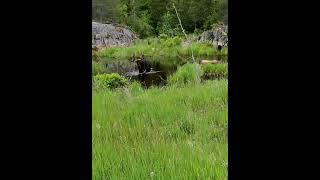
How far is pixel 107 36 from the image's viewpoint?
5586 mm

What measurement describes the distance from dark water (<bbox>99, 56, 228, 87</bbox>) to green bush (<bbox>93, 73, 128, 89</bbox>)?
0.18m

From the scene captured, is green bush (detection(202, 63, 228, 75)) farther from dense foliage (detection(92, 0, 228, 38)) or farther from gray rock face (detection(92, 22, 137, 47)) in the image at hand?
gray rock face (detection(92, 22, 137, 47))

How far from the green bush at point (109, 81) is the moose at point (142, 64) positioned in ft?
1.92

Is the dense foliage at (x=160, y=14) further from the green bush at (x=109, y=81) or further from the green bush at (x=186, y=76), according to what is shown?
the green bush at (x=109, y=81)

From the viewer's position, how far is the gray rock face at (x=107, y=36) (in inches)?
217

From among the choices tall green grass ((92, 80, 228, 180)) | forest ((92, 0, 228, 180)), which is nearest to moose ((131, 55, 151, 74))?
forest ((92, 0, 228, 180))

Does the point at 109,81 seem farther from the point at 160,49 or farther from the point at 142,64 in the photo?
the point at 160,49

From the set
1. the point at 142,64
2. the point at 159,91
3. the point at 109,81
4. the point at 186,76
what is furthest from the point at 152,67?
the point at 159,91

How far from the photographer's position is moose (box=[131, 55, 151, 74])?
198 inches

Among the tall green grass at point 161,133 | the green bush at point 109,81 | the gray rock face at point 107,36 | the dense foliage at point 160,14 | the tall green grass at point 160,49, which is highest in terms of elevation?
the dense foliage at point 160,14

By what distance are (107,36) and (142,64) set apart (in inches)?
27.2

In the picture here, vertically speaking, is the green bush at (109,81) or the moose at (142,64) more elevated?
the moose at (142,64)

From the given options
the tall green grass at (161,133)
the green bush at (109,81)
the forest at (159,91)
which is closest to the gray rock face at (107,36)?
the forest at (159,91)
